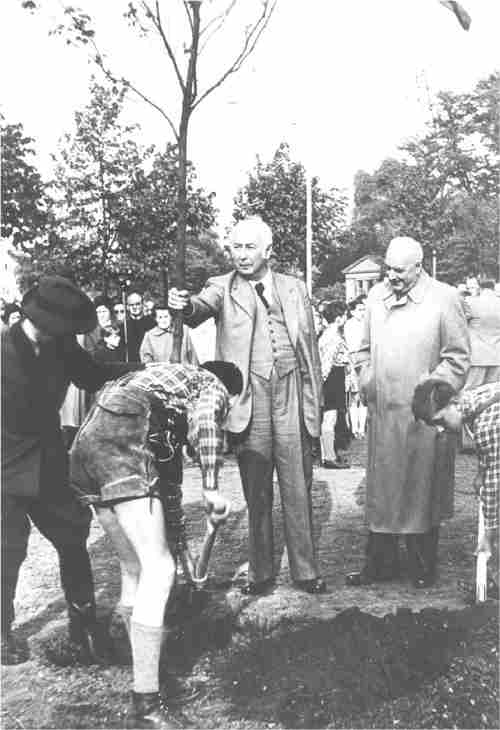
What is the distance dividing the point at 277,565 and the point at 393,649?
6.58 feet

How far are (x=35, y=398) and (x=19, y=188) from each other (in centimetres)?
847

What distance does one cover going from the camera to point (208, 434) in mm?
3461

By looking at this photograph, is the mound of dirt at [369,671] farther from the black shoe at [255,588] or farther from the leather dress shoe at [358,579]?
the leather dress shoe at [358,579]

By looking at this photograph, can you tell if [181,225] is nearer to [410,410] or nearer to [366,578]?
[410,410]

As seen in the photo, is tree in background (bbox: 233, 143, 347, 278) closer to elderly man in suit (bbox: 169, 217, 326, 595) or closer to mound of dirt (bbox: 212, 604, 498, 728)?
elderly man in suit (bbox: 169, 217, 326, 595)

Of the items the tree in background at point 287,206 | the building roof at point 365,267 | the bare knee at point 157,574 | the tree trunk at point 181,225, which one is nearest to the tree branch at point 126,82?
the tree trunk at point 181,225

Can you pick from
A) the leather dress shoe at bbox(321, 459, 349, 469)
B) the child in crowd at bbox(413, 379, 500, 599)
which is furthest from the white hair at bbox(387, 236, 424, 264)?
the leather dress shoe at bbox(321, 459, 349, 469)

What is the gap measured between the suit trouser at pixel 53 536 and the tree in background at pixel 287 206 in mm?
16981

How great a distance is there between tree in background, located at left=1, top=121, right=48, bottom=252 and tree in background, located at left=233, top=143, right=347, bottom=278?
903cm

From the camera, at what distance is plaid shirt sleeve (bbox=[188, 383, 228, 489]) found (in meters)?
3.46

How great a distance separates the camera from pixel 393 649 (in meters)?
3.86

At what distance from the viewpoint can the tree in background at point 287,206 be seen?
76.2ft

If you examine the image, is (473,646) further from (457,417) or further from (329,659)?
(457,417)

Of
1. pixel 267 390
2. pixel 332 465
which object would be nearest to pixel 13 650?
pixel 267 390
